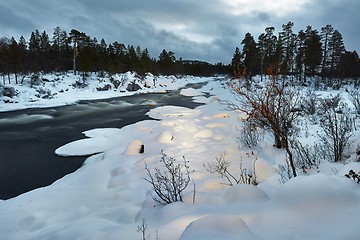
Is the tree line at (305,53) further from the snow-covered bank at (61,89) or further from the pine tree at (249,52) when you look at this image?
the snow-covered bank at (61,89)

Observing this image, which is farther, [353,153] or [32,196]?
[32,196]

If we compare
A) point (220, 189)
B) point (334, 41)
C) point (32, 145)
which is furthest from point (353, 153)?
point (334, 41)

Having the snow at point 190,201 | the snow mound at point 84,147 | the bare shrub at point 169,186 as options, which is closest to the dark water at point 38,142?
the snow mound at point 84,147

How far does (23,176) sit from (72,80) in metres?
34.1

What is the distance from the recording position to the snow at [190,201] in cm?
272

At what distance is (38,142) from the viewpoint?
12.2 metres

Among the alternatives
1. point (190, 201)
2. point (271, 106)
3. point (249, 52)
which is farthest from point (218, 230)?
point (249, 52)

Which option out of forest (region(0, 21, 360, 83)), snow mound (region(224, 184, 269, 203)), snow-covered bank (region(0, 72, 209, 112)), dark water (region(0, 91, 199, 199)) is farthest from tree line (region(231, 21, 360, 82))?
snow mound (region(224, 184, 269, 203))

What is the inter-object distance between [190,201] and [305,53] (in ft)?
151

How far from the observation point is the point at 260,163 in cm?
671

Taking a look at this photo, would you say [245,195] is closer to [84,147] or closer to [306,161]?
[306,161]

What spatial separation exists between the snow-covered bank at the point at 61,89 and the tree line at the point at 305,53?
19606 millimetres

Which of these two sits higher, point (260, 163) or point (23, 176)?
point (260, 163)

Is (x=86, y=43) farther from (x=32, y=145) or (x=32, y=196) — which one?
(x=32, y=196)
